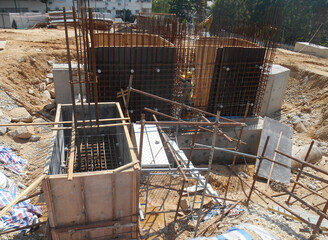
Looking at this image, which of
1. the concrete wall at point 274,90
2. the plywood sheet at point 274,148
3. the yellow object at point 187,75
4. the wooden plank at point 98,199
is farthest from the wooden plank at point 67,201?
the concrete wall at point 274,90

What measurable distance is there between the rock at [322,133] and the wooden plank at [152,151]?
9413mm

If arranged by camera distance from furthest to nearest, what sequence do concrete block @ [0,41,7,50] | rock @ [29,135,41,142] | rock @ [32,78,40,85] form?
concrete block @ [0,41,7,50] < rock @ [32,78,40,85] < rock @ [29,135,41,142]

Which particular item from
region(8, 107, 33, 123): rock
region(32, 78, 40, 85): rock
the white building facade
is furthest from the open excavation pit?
the white building facade

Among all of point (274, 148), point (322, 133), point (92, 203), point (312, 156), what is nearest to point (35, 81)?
point (92, 203)

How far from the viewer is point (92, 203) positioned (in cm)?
512

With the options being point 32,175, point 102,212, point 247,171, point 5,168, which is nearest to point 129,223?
point 102,212

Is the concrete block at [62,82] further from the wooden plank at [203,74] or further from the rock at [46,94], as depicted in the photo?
the wooden plank at [203,74]

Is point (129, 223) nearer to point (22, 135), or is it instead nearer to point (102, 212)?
point (102, 212)

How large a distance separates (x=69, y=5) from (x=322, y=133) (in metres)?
45.0

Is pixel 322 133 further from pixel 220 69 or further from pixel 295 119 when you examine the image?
pixel 220 69

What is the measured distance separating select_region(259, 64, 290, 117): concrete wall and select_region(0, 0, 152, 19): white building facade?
25.5 meters

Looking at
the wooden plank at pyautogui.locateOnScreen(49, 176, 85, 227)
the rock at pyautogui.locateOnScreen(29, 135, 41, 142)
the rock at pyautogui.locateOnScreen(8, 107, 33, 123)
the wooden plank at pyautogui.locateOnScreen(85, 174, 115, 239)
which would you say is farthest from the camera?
the rock at pyautogui.locateOnScreen(8, 107, 33, 123)

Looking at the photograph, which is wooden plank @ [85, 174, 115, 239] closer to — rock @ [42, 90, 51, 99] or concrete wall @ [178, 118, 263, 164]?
concrete wall @ [178, 118, 263, 164]

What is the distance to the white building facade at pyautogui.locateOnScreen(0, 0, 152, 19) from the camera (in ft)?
128
